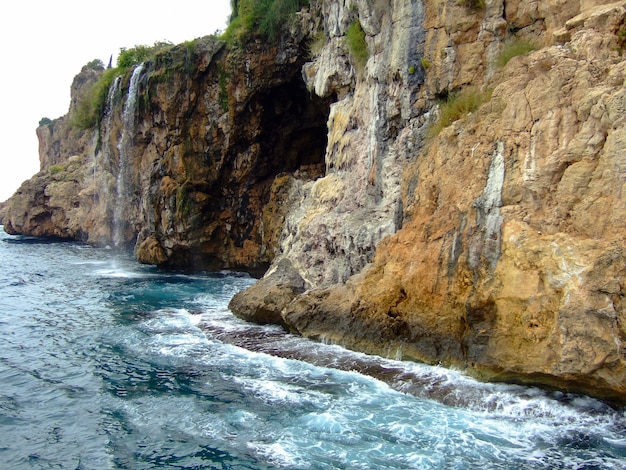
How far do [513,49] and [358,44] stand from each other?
5.64 meters

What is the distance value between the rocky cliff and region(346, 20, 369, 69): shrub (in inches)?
3.3

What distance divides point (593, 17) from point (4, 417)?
1112 cm

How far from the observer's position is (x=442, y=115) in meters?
11.3

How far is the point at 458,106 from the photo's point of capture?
11000mm

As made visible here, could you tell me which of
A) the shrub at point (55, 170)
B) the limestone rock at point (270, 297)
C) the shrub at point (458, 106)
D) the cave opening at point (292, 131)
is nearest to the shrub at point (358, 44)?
the shrub at point (458, 106)

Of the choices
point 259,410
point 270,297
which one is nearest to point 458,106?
point 270,297

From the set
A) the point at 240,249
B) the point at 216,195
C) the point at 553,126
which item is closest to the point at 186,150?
the point at 216,195

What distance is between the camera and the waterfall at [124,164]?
2338 centimetres

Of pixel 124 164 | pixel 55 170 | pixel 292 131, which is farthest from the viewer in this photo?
pixel 55 170

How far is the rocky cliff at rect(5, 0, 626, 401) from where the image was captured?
8.08 m

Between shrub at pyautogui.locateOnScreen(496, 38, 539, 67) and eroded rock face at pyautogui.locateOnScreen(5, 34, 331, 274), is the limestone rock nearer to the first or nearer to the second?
eroded rock face at pyautogui.locateOnScreen(5, 34, 331, 274)

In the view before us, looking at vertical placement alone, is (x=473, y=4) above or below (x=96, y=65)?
below

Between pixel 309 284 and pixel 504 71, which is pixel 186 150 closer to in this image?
pixel 309 284

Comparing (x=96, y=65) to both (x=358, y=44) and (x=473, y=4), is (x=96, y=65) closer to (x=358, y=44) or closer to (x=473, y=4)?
(x=358, y=44)
